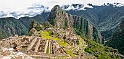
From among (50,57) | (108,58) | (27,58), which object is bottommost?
(108,58)

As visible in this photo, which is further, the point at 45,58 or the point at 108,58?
the point at 108,58

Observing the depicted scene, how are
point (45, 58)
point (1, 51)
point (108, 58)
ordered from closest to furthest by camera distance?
1. point (1, 51)
2. point (45, 58)
3. point (108, 58)

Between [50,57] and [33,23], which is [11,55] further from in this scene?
[33,23]

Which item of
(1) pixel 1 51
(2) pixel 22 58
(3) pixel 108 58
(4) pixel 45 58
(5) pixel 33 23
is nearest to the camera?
(2) pixel 22 58

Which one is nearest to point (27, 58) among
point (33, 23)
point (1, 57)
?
point (1, 57)

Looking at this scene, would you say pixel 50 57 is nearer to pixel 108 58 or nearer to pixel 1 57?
pixel 1 57

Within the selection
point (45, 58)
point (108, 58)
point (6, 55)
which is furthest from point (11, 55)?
point (108, 58)

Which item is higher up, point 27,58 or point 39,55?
point 27,58

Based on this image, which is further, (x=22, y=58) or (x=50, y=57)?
(x=50, y=57)

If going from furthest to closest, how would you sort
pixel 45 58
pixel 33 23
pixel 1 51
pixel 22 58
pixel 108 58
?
pixel 33 23
pixel 108 58
pixel 45 58
pixel 1 51
pixel 22 58
